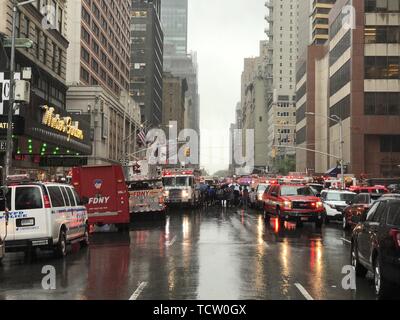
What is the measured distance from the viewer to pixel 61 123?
120 ft

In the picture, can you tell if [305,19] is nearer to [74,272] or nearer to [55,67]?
[55,67]

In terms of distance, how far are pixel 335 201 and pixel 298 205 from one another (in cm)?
504

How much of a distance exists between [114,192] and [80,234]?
5861mm

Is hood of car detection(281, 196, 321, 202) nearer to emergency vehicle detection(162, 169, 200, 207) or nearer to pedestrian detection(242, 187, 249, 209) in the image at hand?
emergency vehicle detection(162, 169, 200, 207)

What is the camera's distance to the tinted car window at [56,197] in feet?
49.4

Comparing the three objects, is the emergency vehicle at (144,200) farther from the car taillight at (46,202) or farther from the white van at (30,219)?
the car taillight at (46,202)

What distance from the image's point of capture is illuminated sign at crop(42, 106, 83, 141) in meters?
33.9

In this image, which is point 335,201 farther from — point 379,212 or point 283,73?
point 283,73

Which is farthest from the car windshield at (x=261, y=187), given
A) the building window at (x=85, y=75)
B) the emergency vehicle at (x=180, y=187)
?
the building window at (x=85, y=75)

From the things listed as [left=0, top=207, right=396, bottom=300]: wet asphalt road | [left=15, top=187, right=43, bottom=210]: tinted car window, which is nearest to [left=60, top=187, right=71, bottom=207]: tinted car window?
[left=0, top=207, right=396, bottom=300]: wet asphalt road

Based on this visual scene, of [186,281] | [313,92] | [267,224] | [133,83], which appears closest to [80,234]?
[186,281]

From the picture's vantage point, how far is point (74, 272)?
12.6 m

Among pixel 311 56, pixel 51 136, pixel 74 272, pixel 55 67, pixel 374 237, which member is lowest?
pixel 74 272

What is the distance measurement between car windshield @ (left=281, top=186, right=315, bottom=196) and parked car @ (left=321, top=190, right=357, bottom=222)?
2.72 m
